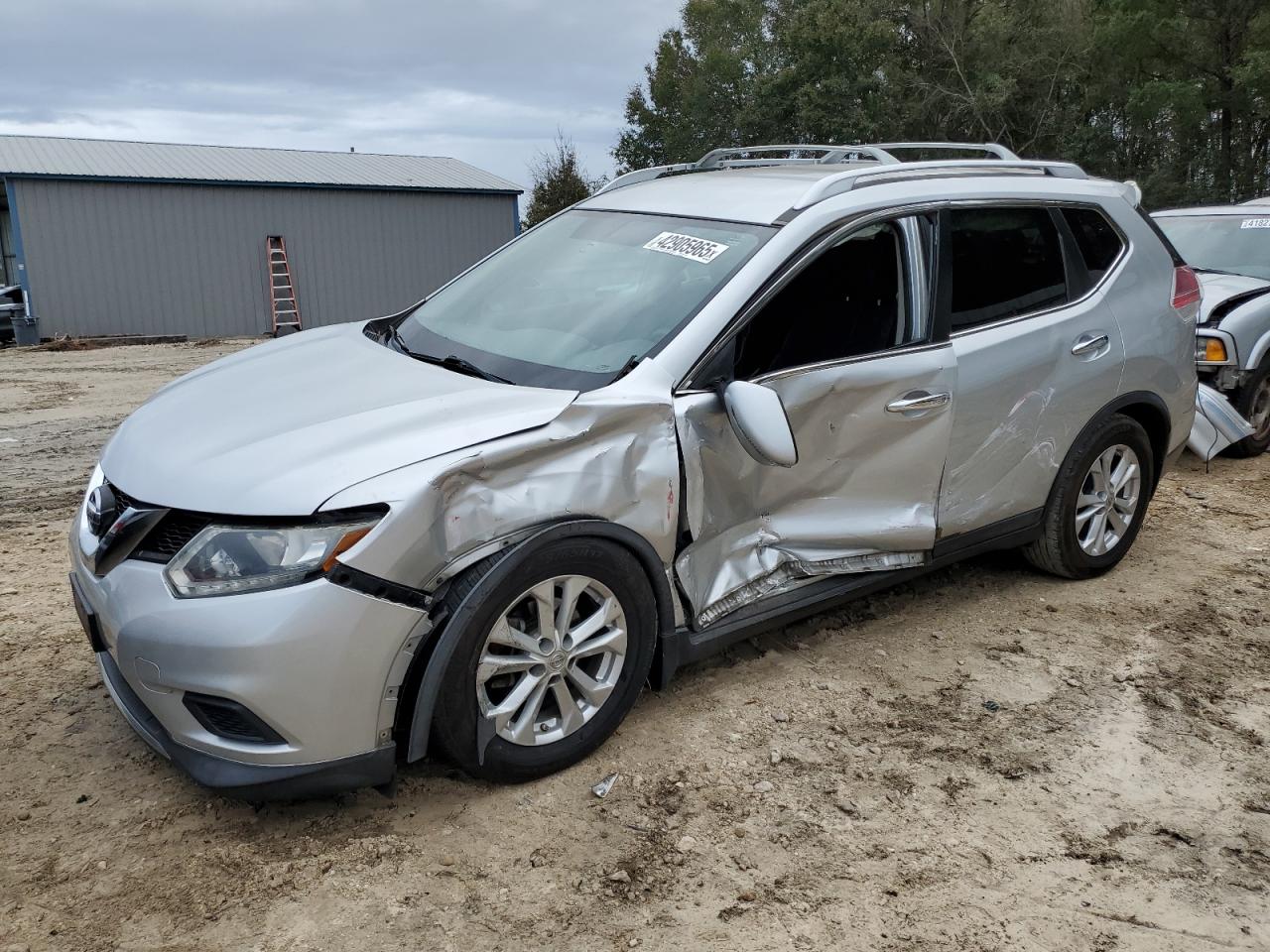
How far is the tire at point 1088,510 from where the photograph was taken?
448 cm

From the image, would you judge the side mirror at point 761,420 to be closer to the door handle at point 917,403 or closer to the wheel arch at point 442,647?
the wheel arch at point 442,647

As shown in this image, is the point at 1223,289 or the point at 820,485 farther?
the point at 1223,289

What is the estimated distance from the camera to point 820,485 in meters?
3.68

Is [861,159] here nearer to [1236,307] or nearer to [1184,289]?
[1184,289]

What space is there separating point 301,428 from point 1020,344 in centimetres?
270

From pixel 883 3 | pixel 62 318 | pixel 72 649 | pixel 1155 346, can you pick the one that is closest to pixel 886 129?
pixel 883 3

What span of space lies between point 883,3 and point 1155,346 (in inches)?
1105

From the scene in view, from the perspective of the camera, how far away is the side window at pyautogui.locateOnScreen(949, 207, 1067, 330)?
405cm

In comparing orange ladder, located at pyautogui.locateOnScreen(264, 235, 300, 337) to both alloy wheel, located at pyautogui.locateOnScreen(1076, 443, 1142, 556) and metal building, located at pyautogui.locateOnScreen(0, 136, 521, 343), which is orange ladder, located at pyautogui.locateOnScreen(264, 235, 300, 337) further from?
alloy wheel, located at pyautogui.locateOnScreen(1076, 443, 1142, 556)

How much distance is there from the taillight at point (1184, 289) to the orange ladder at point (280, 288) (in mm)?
20925

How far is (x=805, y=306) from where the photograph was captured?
3.65 metres

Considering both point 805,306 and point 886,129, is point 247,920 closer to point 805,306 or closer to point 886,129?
point 805,306

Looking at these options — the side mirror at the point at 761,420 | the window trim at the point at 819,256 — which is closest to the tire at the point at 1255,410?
the window trim at the point at 819,256

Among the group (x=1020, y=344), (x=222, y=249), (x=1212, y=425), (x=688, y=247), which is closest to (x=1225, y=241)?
(x=1212, y=425)
